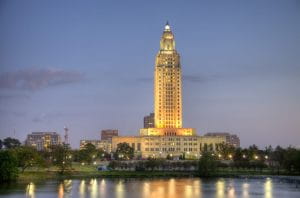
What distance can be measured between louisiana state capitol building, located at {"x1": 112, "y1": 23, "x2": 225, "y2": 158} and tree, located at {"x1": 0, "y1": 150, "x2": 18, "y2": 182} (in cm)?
9428

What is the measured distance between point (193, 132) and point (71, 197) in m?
122

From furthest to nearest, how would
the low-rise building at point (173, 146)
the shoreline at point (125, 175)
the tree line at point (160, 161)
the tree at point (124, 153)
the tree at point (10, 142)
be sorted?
the low-rise building at point (173, 146) < the tree at point (10, 142) < the tree at point (124, 153) < the shoreline at point (125, 175) < the tree line at point (160, 161)

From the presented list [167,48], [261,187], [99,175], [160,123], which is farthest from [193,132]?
[261,187]

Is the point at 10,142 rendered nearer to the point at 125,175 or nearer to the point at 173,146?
the point at 173,146

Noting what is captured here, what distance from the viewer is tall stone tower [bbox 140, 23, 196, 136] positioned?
173375 millimetres

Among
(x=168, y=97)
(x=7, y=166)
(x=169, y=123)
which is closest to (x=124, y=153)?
(x=169, y=123)

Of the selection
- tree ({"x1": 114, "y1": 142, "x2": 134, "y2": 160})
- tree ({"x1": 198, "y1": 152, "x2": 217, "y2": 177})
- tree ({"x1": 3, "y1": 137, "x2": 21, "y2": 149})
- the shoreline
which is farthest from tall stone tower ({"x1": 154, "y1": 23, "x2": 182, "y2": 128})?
tree ({"x1": 198, "y1": 152, "x2": 217, "y2": 177})

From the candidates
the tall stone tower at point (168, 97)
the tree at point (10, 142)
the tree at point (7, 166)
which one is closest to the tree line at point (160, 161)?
the tree at point (7, 166)

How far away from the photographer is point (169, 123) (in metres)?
175

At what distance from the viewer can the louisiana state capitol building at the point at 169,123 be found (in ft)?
569

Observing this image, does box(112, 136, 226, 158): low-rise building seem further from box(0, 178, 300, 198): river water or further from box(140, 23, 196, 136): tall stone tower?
box(0, 178, 300, 198): river water

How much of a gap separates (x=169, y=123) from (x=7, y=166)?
325 feet

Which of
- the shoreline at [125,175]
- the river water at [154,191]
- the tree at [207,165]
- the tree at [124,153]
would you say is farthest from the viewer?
the tree at [124,153]

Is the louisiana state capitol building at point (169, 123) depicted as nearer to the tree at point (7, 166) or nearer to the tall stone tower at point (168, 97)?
the tall stone tower at point (168, 97)
